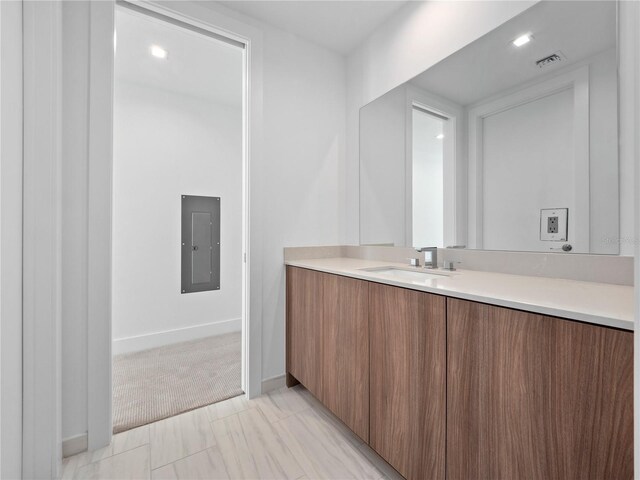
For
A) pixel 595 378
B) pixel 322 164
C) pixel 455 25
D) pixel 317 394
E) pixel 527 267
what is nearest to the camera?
pixel 595 378

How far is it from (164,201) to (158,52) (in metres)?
1.24

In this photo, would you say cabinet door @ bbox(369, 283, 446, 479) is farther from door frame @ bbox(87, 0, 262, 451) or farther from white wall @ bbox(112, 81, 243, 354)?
white wall @ bbox(112, 81, 243, 354)

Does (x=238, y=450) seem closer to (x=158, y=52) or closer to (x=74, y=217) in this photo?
(x=74, y=217)

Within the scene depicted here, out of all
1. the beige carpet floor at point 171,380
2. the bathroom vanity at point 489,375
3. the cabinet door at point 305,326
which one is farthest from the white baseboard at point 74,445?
the bathroom vanity at point 489,375

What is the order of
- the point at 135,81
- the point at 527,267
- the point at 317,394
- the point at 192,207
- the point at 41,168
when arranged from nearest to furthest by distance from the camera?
the point at 41,168
the point at 527,267
the point at 317,394
the point at 135,81
the point at 192,207

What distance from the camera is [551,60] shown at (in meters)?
1.15

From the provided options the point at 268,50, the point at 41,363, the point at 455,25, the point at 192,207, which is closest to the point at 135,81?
the point at 192,207

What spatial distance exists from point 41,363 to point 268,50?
2085mm

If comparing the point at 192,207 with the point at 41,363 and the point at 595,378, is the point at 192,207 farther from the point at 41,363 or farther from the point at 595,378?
the point at 595,378

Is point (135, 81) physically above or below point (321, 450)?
above

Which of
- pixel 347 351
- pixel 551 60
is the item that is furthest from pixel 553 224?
pixel 347 351

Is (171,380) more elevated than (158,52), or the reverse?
(158,52)

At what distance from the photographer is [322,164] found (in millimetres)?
2125

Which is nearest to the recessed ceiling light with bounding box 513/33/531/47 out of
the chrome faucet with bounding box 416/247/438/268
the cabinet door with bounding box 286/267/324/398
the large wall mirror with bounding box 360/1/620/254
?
the large wall mirror with bounding box 360/1/620/254
